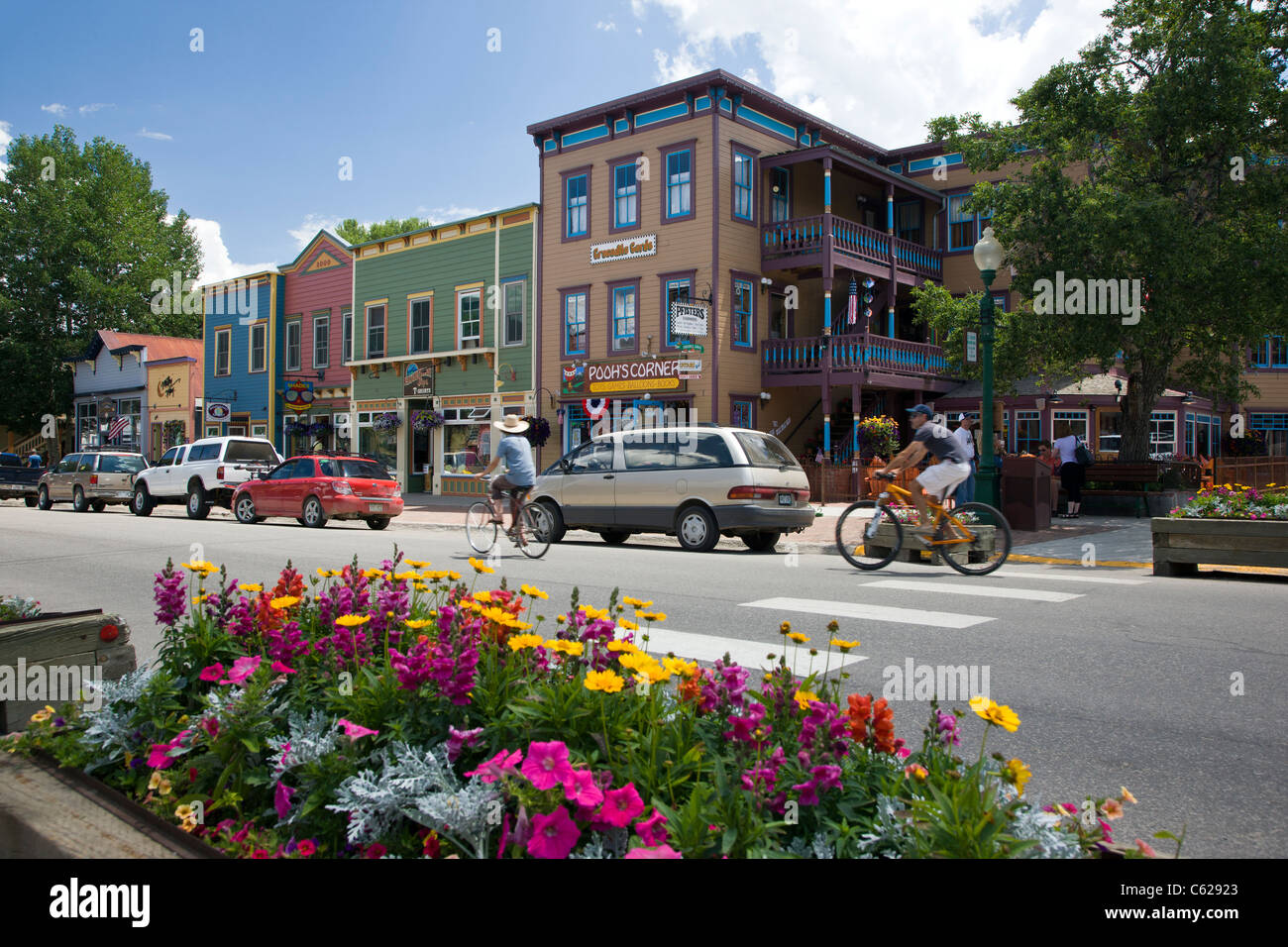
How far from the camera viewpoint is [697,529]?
14234 millimetres

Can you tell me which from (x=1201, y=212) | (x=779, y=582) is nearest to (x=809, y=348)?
(x=1201, y=212)

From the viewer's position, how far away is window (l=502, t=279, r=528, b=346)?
1111 inches

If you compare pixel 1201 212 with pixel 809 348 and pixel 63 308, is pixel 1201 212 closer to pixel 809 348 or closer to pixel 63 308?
pixel 809 348

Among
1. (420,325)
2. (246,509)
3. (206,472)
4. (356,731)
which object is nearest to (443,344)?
(420,325)

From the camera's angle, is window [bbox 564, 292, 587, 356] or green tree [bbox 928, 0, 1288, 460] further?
window [bbox 564, 292, 587, 356]

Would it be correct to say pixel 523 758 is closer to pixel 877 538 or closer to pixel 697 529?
pixel 877 538

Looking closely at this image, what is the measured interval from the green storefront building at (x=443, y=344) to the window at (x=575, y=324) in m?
1.38

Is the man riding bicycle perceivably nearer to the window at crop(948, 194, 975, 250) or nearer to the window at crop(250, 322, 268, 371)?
the window at crop(948, 194, 975, 250)

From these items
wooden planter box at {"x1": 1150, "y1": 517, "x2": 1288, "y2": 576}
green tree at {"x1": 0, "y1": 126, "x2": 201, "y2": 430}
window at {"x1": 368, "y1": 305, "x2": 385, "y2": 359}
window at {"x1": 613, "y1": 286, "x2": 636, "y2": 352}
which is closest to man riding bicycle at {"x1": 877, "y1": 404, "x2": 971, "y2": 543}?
wooden planter box at {"x1": 1150, "y1": 517, "x2": 1288, "y2": 576}

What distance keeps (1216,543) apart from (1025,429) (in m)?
17.0

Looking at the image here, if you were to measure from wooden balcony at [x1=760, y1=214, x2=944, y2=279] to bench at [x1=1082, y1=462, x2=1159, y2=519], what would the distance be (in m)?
8.33

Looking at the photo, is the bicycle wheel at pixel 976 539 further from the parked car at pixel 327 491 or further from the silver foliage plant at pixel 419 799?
the parked car at pixel 327 491

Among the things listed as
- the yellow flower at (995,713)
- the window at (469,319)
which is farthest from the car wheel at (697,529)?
the window at (469,319)
